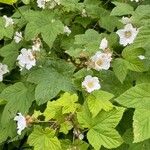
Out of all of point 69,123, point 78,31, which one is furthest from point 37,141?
point 78,31

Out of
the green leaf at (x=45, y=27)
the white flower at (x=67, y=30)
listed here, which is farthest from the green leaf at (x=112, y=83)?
the white flower at (x=67, y=30)

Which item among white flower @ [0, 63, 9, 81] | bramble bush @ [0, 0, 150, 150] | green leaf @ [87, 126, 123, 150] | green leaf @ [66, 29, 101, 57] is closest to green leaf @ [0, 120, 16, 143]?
bramble bush @ [0, 0, 150, 150]

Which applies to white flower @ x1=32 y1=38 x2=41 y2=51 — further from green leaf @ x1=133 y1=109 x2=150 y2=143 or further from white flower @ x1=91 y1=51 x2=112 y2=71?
green leaf @ x1=133 y1=109 x2=150 y2=143

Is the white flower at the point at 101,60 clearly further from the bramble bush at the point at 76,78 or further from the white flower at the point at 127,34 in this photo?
the white flower at the point at 127,34

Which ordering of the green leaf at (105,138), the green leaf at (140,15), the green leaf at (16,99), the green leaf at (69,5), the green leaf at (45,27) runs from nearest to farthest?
the green leaf at (105,138) → the green leaf at (140,15) → the green leaf at (16,99) → the green leaf at (45,27) → the green leaf at (69,5)

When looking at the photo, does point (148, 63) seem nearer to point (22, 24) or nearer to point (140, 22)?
point (140, 22)

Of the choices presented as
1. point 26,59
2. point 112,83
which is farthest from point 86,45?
point 26,59

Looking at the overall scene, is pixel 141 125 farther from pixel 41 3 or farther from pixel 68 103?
pixel 41 3
